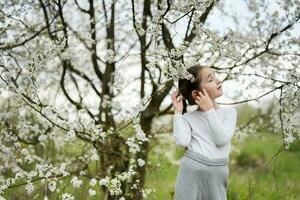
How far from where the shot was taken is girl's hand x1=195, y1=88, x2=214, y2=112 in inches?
147

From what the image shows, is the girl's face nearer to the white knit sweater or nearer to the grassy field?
the white knit sweater

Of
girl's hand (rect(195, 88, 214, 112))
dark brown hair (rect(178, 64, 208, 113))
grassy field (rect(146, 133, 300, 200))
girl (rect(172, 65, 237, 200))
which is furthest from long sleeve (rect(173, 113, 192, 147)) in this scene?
grassy field (rect(146, 133, 300, 200))

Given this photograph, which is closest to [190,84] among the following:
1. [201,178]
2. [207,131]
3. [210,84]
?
[210,84]

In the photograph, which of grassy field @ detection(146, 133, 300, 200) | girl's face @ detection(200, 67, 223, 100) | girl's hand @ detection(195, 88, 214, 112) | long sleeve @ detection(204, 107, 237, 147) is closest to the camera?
long sleeve @ detection(204, 107, 237, 147)

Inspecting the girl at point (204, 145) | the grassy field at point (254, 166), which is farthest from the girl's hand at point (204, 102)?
the grassy field at point (254, 166)

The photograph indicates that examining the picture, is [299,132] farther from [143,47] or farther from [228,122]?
[143,47]

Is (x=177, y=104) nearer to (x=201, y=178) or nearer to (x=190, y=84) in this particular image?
A: (x=190, y=84)

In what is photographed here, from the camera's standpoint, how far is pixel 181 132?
Answer: 373 cm

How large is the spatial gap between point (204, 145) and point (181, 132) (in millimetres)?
178

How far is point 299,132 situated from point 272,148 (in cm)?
948

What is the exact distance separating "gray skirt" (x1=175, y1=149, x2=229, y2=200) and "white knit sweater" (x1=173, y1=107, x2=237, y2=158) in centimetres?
5

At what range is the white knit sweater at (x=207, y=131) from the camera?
144 inches

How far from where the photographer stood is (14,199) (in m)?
5.16

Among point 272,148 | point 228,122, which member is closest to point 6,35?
point 228,122
